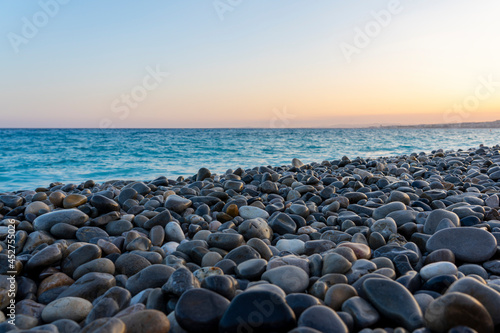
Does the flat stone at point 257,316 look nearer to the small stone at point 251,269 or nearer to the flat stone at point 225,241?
the small stone at point 251,269

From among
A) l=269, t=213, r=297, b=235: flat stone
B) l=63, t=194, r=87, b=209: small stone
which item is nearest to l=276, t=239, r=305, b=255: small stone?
l=269, t=213, r=297, b=235: flat stone

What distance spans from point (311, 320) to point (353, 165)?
17.4 ft

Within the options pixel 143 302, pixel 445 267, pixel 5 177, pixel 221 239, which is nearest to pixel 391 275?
pixel 445 267

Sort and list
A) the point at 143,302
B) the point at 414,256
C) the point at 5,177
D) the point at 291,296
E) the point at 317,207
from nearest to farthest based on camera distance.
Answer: the point at 291,296, the point at 143,302, the point at 414,256, the point at 317,207, the point at 5,177

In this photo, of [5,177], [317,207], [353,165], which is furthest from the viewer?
[5,177]

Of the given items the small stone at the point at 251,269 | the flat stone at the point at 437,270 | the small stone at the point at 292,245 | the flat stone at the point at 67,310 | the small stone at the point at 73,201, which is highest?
the small stone at the point at 73,201

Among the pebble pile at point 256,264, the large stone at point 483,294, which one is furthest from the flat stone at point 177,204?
the large stone at point 483,294

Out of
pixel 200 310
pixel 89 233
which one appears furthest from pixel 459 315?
pixel 89 233

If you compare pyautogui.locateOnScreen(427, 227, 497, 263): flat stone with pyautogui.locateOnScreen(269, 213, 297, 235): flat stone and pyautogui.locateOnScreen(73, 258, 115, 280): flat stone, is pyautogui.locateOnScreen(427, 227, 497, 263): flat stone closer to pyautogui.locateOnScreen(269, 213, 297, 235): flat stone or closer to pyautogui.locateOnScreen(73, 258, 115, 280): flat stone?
pyautogui.locateOnScreen(269, 213, 297, 235): flat stone

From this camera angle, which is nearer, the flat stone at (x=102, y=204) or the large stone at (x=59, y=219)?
the large stone at (x=59, y=219)

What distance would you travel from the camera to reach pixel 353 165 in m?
6.30

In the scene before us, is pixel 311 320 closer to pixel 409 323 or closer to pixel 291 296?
pixel 291 296

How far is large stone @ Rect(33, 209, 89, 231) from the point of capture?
260 cm

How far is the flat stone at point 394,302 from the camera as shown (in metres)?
1.35
